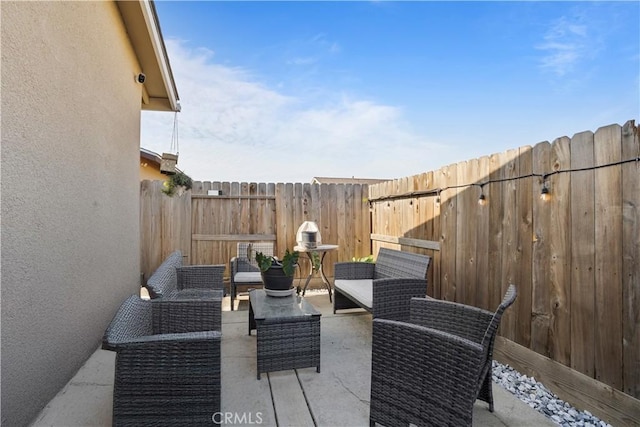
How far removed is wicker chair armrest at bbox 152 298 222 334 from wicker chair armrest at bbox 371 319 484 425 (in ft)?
3.90

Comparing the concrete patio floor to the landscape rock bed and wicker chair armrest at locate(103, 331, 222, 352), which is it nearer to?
the landscape rock bed

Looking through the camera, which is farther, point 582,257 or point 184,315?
point 184,315

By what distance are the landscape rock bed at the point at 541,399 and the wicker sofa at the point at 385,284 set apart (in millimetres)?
906

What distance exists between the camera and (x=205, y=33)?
5395 millimetres

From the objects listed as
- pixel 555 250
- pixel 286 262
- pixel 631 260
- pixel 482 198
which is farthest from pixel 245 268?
pixel 631 260

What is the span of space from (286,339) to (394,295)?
117 centimetres

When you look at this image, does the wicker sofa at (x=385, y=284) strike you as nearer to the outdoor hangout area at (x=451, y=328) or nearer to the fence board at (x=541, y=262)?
the outdoor hangout area at (x=451, y=328)

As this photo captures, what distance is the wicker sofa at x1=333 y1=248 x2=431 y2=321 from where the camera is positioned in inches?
120

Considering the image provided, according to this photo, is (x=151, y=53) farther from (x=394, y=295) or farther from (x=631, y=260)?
(x=631, y=260)

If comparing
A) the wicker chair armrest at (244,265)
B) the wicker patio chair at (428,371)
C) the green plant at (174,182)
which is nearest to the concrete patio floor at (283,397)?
the wicker patio chair at (428,371)

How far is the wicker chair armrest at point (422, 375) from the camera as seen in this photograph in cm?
142

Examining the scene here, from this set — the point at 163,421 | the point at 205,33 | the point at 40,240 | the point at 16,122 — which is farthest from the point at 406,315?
the point at 205,33

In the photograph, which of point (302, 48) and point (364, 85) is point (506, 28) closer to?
point (364, 85)

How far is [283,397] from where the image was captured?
2131mm
